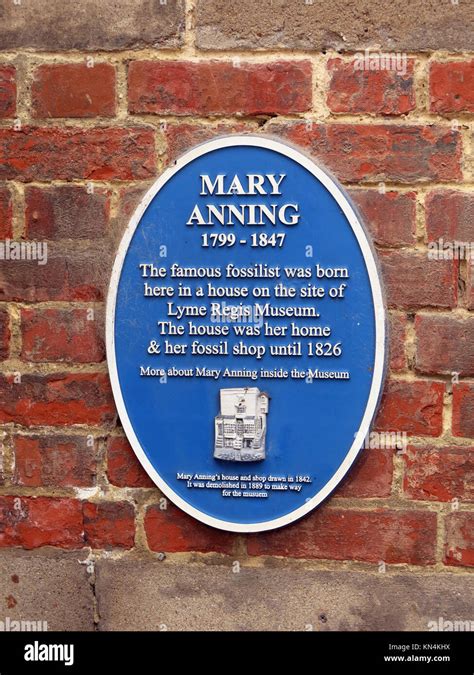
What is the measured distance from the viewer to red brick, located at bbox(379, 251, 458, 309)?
1638 mm

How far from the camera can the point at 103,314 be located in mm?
1742

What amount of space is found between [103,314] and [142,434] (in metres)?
0.26

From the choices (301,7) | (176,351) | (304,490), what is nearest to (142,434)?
(176,351)

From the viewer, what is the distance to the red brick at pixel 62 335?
1745mm

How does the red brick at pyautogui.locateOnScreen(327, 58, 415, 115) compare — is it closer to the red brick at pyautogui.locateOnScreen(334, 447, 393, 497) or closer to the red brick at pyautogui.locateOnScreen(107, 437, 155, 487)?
the red brick at pyautogui.locateOnScreen(334, 447, 393, 497)

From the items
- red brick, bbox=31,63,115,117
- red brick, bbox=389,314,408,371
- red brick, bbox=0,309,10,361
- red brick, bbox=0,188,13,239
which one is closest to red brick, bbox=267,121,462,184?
red brick, bbox=389,314,408,371

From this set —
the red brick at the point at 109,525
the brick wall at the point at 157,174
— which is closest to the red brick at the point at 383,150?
the brick wall at the point at 157,174

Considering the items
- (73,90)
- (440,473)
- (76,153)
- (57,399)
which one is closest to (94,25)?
(73,90)

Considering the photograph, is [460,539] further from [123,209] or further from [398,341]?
[123,209]

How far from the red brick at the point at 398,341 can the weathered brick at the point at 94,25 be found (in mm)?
707

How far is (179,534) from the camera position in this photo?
68.7 inches

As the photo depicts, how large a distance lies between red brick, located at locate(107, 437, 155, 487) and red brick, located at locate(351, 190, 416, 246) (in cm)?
67

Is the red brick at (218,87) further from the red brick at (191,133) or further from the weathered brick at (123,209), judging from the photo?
the weathered brick at (123,209)
